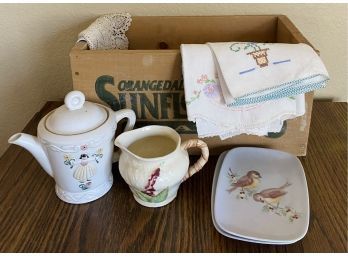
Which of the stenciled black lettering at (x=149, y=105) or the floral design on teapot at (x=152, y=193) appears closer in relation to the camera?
the floral design on teapot at (x=152, y=193)

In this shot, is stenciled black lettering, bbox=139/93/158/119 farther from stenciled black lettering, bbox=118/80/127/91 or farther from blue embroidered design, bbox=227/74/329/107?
blue embroidered design, bbox=227/74/329/107

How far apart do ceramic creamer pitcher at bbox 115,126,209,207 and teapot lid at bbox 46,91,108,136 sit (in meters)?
0.05

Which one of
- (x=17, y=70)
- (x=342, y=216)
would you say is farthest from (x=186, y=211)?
(x=17, y=70)

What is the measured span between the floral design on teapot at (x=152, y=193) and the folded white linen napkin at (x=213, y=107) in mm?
113

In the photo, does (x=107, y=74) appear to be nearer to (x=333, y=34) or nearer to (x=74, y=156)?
(x=74, y=156)

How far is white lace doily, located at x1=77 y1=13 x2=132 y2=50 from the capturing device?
2.31 ft

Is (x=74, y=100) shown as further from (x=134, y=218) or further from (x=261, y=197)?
(x=261, y=197)

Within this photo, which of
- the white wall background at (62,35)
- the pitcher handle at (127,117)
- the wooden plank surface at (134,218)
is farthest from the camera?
the white wall background at (62,35)

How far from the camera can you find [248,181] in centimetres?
63

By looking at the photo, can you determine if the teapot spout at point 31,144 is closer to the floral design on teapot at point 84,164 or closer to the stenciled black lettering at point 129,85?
the floral design on teapot at point 84,164

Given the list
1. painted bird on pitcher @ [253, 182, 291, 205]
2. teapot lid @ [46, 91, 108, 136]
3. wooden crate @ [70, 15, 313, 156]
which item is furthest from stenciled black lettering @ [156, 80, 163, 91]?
painted bird on pitcher @ [253, 182, 291, 205]

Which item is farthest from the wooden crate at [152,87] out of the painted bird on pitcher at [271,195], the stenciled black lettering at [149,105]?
the painted bird on pitcher at [271,195]

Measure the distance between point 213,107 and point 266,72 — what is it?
10cm

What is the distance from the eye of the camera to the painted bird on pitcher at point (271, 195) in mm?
584
